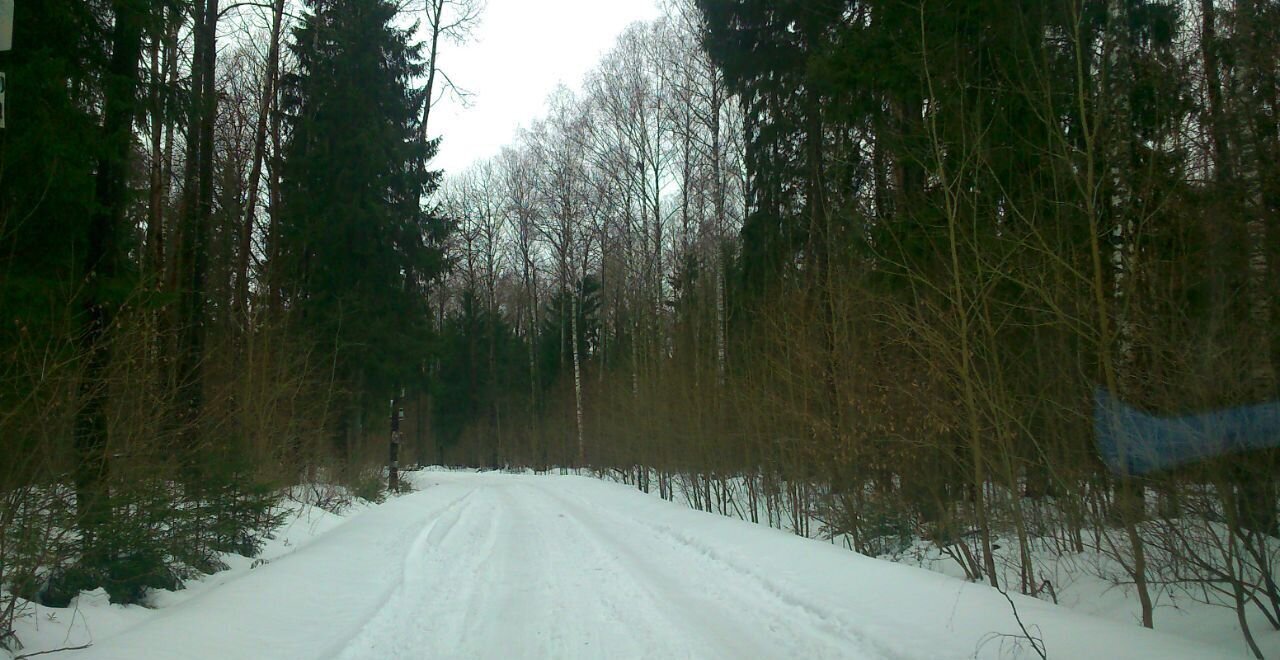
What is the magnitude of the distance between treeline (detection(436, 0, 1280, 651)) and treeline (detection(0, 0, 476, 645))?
7.91 metres

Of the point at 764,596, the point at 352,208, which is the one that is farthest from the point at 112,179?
the point at 352,208

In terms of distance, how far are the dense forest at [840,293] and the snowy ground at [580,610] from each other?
2.60 feet

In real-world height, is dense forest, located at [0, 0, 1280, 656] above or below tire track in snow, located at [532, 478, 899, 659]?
above

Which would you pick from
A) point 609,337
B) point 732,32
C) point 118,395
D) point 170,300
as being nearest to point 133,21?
Result: point 170,300

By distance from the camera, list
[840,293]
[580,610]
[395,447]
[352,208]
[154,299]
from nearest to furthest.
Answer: [580,610]
[154,299]
[840,293]
[352,208]
[395,447]

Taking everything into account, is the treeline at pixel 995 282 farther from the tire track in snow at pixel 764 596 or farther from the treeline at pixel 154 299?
the treeline at pixel 154 299

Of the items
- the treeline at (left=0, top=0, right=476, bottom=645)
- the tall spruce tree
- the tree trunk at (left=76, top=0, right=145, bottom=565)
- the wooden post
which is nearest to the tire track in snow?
the treeline at (left=0, top=0, right=476, bottom=645)

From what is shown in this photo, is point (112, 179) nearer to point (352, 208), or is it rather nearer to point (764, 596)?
point (764, 596)

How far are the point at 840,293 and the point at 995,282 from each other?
3.34 meters

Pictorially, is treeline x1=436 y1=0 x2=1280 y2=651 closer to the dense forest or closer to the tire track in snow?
the dense forest

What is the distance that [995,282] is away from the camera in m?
9.26

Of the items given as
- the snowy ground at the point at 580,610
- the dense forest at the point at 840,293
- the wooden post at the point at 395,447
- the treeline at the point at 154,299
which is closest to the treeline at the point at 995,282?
the dense forest at the point at 840,293

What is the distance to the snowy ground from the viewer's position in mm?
6355

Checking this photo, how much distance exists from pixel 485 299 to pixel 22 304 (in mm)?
43074
